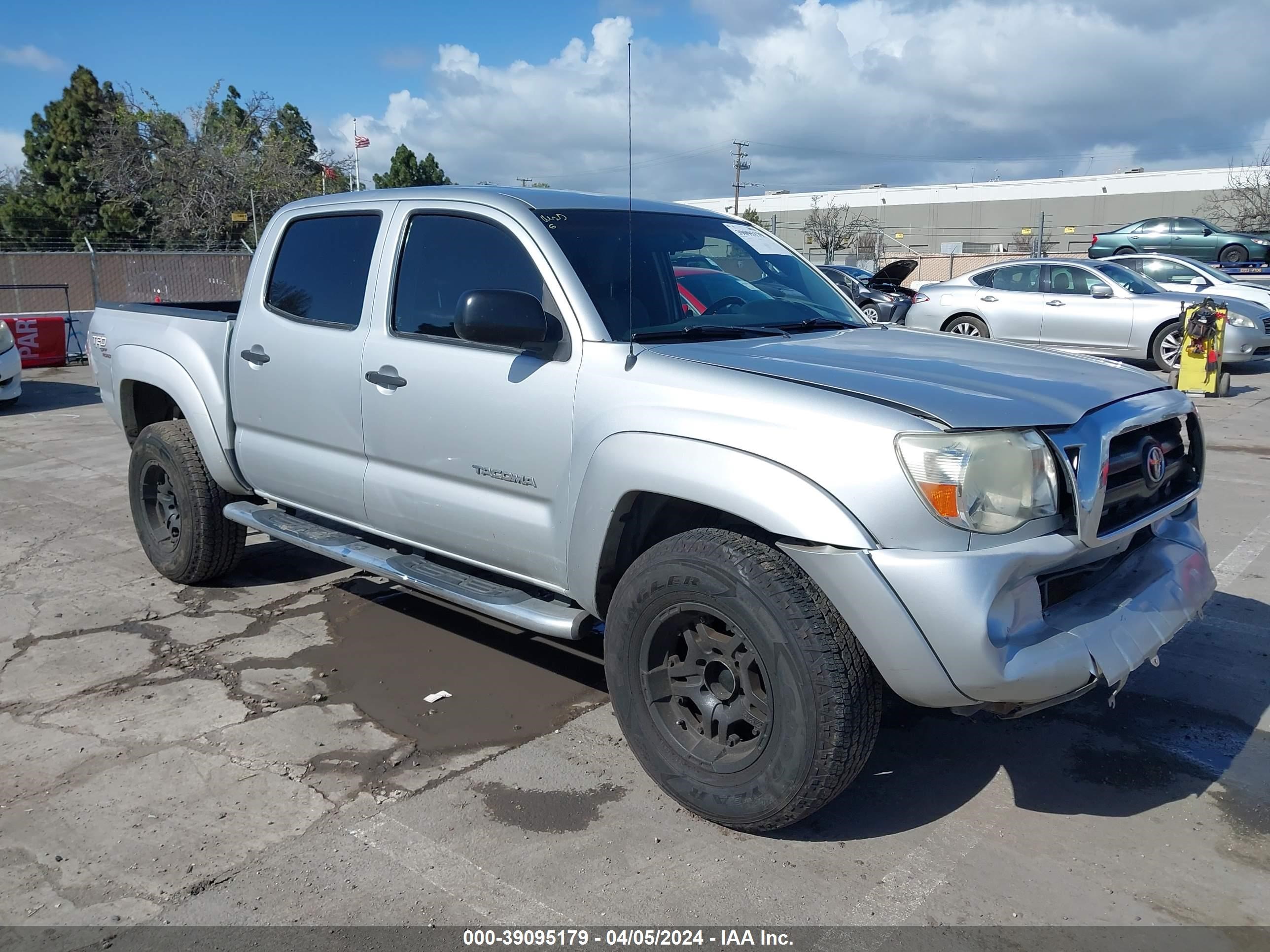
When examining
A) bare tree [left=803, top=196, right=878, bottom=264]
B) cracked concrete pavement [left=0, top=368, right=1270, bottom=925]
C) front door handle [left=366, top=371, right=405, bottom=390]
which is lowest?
cracked concrete pavement [left=0, top=368, right=1270, bottom=925]

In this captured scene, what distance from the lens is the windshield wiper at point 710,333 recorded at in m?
3.58

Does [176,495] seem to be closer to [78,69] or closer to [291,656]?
[291,656]

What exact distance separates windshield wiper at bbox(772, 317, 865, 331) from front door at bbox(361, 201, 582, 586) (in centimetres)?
94

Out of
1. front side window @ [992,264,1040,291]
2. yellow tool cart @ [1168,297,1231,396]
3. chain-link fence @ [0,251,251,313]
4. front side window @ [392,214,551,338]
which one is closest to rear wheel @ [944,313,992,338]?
front side window @ [992,264,1040,291]

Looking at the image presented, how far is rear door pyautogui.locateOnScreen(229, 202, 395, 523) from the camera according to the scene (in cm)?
433

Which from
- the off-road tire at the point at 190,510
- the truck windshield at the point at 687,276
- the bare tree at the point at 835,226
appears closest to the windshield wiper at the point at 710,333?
the truck windshield at the point at 687,276

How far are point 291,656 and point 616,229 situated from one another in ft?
7.87

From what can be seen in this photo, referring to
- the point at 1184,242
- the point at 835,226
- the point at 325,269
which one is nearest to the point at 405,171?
the point at 835,226

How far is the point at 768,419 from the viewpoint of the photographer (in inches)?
115

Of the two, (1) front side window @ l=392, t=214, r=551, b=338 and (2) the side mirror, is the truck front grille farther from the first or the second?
(1) front side window @ l=392, t=214, r=551, b=338

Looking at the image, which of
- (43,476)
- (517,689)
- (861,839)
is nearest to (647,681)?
(861,839)

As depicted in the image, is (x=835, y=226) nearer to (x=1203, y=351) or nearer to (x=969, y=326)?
(x=969, y=326)

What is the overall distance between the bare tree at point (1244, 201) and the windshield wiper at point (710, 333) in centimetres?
4454

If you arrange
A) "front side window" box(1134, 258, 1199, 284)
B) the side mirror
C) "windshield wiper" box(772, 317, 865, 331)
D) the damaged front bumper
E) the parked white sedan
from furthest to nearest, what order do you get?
"front side window" box(1134, 258, 1199, 284) → the parked white sedan → "windshield wiper" box(772, 317, 865, 331) → the side mirror → the damaged front bumper
